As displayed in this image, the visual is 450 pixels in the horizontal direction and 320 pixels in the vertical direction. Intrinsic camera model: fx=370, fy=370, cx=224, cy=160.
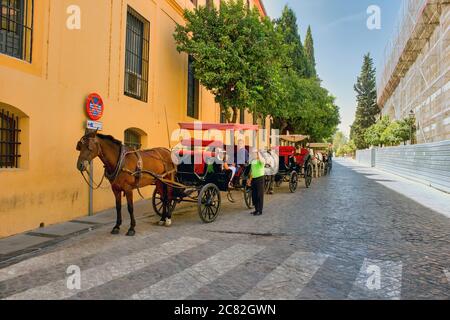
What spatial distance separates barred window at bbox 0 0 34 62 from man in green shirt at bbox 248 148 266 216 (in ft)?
18.9

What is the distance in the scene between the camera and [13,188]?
6984mm

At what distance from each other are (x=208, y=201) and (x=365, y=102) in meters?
77.8

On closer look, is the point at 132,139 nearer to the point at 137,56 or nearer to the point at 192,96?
the point at 137,56

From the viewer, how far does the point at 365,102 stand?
7894cm

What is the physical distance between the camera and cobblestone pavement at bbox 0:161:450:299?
14.0 feet

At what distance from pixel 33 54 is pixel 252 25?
8387 mm

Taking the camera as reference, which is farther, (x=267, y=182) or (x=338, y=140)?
(x=338, y=140)

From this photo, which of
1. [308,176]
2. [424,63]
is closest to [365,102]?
[424,63]
